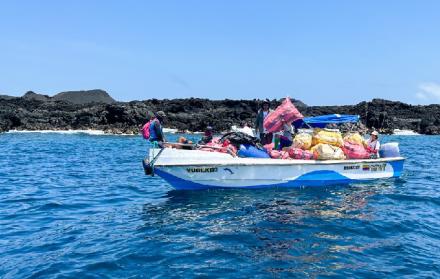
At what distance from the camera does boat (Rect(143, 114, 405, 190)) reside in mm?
12719

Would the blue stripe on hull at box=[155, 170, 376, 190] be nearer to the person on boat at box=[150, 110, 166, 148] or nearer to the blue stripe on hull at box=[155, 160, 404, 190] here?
the blue stripe on hull at box=[155, 160, 404, 190]

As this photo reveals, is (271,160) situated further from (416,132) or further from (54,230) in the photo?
(416,132)

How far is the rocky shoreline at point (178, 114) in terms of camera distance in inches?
2488

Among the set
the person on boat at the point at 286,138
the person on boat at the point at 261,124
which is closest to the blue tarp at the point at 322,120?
the person on boat at the point at 286,138

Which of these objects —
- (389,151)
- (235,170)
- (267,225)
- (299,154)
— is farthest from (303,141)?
(267,225)

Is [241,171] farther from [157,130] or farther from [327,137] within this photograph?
[327,137]

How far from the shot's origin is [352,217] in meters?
10.5

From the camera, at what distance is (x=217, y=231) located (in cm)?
920

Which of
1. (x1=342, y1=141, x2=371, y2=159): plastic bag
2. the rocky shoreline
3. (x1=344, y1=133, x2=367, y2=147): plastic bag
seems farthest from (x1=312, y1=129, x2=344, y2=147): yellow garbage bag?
the rocky shoreline

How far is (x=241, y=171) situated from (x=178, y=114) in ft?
195

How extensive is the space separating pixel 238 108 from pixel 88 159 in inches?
2090

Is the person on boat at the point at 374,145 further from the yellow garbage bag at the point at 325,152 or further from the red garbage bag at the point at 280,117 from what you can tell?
the red garbage bag at the point at 280,117

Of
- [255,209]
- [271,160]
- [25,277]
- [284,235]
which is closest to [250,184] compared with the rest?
[271,160]

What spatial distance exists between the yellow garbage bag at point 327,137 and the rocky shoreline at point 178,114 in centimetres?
4471
